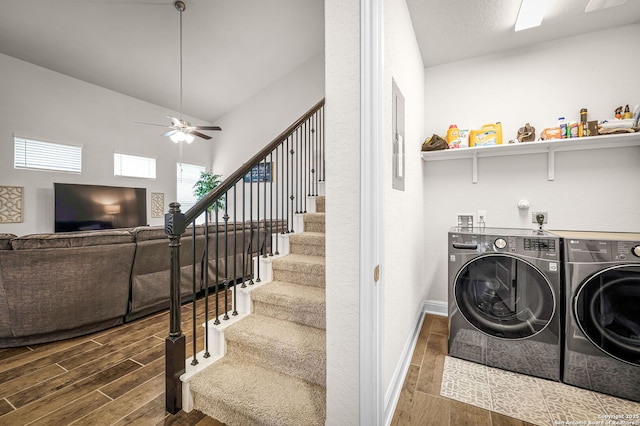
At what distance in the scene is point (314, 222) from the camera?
2.86 m

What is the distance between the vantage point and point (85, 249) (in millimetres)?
2312

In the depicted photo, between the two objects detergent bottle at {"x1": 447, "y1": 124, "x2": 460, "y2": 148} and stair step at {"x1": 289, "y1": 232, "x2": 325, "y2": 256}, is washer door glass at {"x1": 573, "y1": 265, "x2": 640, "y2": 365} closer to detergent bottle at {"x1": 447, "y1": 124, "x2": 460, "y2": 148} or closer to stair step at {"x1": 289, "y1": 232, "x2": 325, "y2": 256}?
detergent bottle at {"x1": 447, "y1": 124, "x2": 460, "y2": 148}

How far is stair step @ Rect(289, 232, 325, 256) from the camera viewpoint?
248 centimetres

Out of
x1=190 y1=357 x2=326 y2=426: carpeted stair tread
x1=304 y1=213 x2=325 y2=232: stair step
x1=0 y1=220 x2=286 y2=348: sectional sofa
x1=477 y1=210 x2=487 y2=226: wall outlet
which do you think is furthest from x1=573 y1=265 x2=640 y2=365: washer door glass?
x1=0 y1=220 x2=286 y2=348: sectional sofa

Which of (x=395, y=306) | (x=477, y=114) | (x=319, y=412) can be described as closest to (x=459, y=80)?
(x=477, y=114)

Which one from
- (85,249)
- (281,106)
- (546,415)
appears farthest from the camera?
(281,106)

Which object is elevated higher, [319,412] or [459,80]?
[459,80]

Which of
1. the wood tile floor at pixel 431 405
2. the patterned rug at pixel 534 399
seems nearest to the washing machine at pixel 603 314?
the patterned rug at pixel 534 399

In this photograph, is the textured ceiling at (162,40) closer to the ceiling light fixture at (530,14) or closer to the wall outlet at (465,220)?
the ceiling light fixture at (530,14)

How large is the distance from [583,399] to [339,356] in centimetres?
166

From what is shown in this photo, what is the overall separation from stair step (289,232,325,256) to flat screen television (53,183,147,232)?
432cm

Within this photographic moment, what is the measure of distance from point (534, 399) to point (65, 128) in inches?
276

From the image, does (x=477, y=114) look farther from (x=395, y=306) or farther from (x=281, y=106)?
(x=281, y=106)

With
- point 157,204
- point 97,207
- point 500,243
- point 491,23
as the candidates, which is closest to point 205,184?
point 157,204
